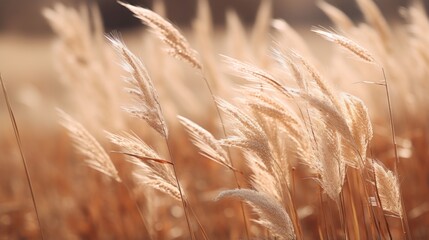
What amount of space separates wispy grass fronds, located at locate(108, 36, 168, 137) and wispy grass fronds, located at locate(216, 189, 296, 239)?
0.25 meters

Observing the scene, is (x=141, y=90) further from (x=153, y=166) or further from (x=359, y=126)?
(x=359, y=126)

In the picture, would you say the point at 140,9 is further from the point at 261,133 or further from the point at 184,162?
the point at 184,162

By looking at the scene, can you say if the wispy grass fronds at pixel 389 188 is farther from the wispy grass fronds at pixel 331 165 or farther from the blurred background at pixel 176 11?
the blurred background at pixel 176 11

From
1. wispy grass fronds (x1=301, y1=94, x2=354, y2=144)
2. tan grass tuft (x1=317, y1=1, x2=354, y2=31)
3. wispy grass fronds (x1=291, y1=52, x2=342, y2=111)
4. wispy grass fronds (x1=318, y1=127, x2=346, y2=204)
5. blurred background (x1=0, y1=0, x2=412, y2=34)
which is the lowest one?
wispy grass fronds (x1=318, y1=127, x2=346, y2=204)

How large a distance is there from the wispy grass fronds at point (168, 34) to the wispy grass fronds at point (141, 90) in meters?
0.11

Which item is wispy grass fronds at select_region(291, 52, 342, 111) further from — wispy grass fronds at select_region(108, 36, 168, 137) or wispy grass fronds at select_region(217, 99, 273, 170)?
wispy grass fronds at select_region(108, 36, 168, 137)

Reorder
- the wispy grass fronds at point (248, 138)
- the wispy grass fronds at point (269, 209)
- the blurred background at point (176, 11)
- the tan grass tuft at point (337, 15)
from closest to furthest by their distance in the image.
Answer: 1. the wispy grass fronds at point (269, 209)
2. the wispy grass fronds at point (248, 138)
3. the tan grass tuft at point (337, 15)
4. the blurred background at point (176, 11)

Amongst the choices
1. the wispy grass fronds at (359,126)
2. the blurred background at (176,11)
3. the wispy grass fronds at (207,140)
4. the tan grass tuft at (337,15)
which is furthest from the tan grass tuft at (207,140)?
the blurred background at (176,11)

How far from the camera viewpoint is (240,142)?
1429mm

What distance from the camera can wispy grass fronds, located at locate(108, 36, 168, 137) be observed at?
1.46 m

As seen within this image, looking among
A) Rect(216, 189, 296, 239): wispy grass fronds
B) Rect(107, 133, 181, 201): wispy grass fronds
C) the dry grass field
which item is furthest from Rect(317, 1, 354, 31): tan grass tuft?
Rect(216, 189, 296, 239): wispy grass fronds

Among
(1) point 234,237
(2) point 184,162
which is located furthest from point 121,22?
(1) point 234,237

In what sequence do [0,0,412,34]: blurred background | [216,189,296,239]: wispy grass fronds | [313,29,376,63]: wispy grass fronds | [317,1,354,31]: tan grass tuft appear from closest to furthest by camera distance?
1. [216,189,296,239]: wispy grass fronds
2. [313,29,376,63]: wispy grass fronds
3. [317,1,354,31]: tan grass tuft
4. [0,0,412,34]: blurred background

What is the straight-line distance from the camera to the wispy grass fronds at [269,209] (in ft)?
4.35
